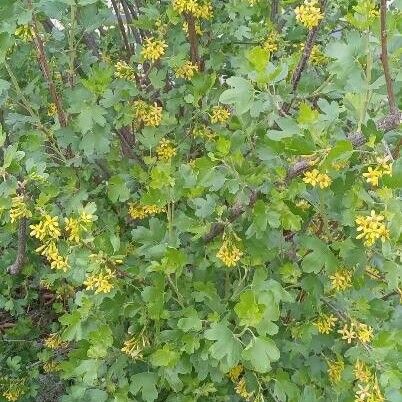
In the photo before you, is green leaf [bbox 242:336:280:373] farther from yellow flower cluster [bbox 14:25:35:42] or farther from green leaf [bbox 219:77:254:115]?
yellow flower cluster [bbox 14:25:35:42]

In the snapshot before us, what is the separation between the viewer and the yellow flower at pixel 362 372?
5.69 feet

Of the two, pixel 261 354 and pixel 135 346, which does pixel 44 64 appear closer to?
pixel 135 346

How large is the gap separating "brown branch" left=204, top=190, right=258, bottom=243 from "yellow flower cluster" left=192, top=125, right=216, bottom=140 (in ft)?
1.79

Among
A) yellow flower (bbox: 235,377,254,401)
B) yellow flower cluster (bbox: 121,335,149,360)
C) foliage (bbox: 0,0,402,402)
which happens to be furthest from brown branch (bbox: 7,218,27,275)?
yellow flower (bbox: 235,377,254,401)

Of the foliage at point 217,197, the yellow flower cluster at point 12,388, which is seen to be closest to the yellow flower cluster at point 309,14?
the foliage at point 217,197

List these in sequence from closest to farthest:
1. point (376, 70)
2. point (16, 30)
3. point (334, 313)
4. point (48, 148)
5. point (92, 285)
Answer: point (376, 70) < point (92, 285) < point (16, 30) < point (334, 313) < point (48, 148)

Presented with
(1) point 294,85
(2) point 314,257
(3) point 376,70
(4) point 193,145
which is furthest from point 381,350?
(4) point 193,145

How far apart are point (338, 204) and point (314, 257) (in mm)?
160

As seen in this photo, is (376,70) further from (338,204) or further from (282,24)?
(282,24)

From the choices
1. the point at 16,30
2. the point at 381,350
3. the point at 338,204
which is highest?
the point at 16,30

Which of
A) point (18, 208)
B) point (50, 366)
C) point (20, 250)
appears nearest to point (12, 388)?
point (50, 366)

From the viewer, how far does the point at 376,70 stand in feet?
5.18

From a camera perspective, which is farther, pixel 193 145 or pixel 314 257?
pixel 193 145

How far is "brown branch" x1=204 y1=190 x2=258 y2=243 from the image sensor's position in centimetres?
167
